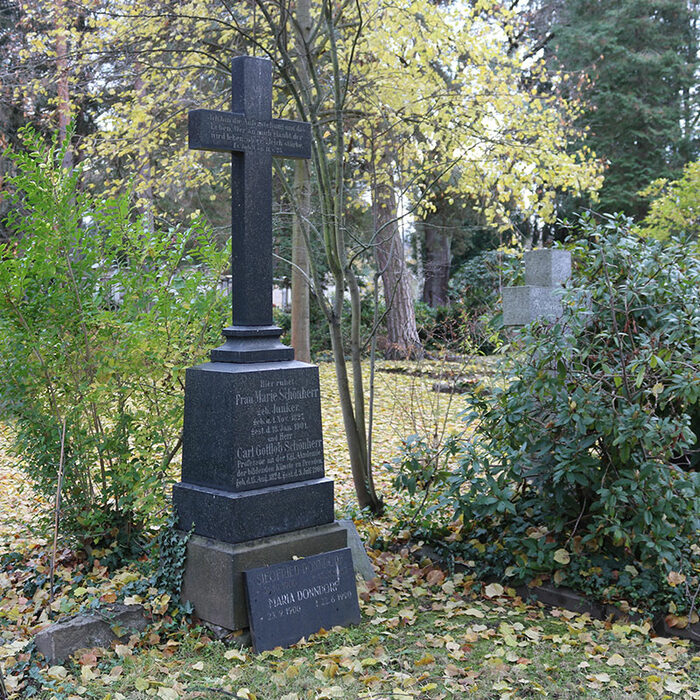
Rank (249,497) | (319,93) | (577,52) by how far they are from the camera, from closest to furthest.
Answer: (249,497), (319,93), (577,52)

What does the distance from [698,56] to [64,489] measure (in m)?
27.3

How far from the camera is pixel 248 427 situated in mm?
4371

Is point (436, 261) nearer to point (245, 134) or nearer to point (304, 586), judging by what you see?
A: point (245, 134)

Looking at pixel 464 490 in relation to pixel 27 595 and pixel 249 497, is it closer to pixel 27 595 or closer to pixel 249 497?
pixel 249 497

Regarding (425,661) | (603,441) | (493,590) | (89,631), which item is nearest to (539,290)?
(603,441)

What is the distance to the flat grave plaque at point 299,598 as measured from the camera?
4.15 m

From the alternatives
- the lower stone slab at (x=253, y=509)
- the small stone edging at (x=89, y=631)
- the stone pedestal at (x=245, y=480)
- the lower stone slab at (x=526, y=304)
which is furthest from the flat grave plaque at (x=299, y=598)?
the lower stone slab at (x=526, y=304)

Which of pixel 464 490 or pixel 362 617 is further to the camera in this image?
pixel 464 490

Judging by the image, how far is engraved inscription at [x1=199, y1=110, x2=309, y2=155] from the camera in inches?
178

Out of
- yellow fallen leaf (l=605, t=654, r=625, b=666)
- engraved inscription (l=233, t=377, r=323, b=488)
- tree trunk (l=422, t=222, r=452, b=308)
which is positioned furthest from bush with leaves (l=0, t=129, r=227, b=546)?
tree trunk (l=422, t=222, r=452, b=308)

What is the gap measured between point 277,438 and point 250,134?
180 centimetres

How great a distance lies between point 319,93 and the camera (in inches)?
238

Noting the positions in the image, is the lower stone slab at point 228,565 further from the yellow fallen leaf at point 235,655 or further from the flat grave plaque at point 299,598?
the yellow fallen leaf at point 235,655

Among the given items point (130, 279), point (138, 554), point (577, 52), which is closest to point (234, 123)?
point (130, 279)
